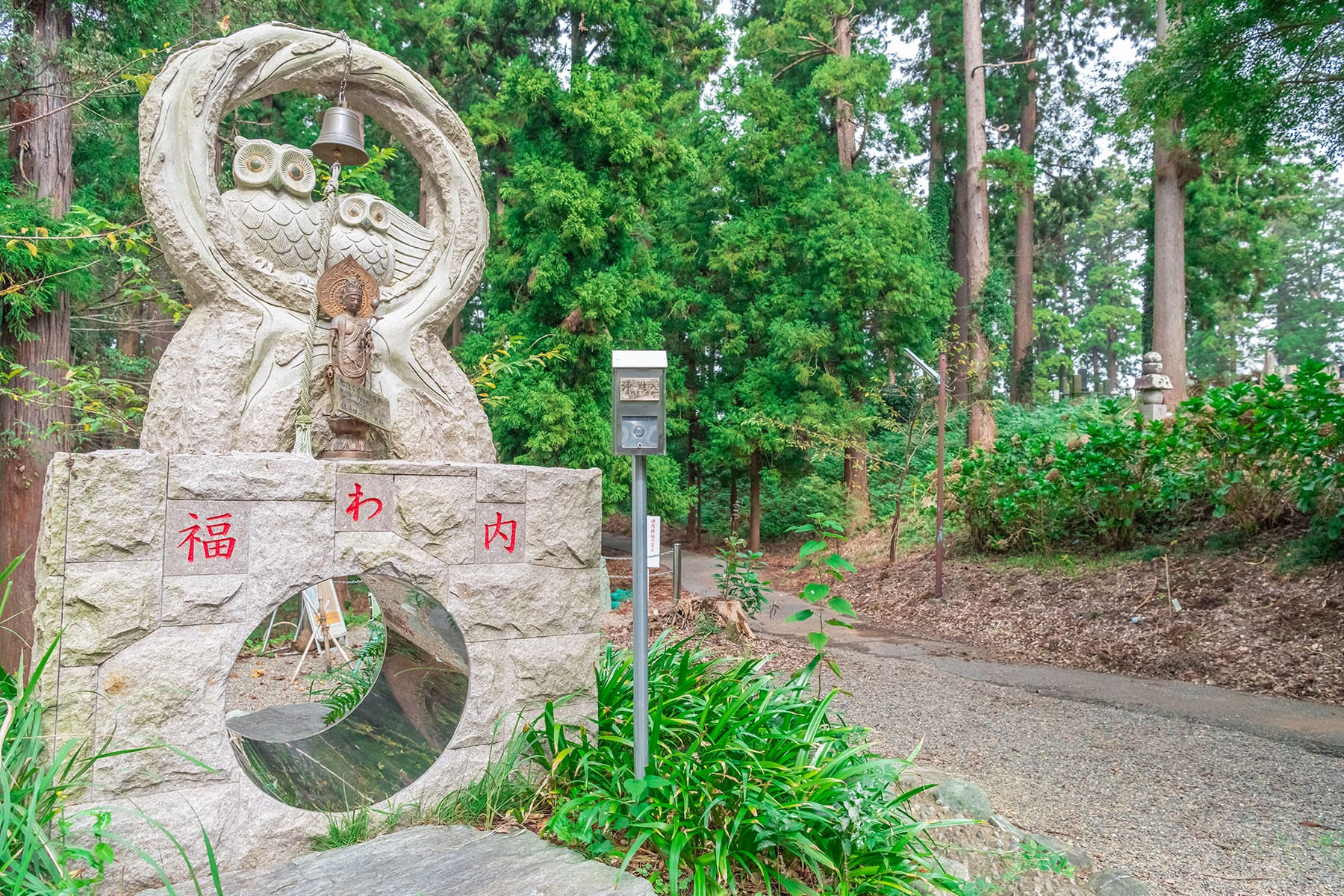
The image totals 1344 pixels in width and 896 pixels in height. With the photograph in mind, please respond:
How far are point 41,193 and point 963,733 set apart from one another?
23.5 ft

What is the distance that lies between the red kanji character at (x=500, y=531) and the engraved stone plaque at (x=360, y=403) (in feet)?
2.06

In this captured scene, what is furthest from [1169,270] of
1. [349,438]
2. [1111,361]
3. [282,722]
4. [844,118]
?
[1111,361]

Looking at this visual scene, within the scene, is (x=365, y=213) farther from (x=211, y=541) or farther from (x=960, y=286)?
(x=960, y=286)

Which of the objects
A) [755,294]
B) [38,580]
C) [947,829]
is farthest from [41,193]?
[755,294]

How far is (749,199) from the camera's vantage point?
15.5 meters

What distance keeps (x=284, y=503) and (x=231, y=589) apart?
0.97ft

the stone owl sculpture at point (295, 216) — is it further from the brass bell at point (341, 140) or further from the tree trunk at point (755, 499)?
the tree trunk at point (755, 499)

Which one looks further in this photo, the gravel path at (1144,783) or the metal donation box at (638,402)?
the gravel path at (1144,783)

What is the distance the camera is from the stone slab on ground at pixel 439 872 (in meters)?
2.23

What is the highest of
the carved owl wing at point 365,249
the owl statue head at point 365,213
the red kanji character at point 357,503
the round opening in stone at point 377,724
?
the owl statue head at point 365,213

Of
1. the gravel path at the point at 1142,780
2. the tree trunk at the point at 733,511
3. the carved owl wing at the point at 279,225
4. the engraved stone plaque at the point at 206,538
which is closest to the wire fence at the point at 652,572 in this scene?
the tree trunk at the point at 733,511

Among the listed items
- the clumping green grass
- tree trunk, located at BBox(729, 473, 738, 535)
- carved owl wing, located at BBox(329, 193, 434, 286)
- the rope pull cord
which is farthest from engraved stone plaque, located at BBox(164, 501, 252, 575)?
tree trunk, located at BBox(729, 473, 738, 535)

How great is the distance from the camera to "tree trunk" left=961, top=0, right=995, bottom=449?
1386 cm

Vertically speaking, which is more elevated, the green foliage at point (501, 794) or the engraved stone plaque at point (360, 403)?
the engraved stone plaque at point (360, 403)
